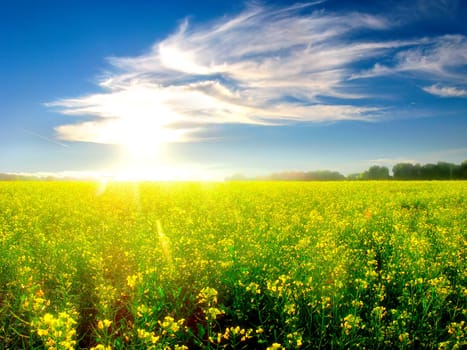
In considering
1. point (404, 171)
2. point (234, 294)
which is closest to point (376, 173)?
point (404, 171)

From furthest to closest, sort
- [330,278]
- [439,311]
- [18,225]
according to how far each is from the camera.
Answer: [18,225]
[330,278]
[439,311]

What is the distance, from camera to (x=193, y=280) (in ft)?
17.9

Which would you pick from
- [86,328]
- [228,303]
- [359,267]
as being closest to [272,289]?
[228,303]

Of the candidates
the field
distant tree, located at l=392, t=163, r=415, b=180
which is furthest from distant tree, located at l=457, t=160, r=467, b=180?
the field

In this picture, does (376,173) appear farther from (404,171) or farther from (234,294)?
(234,294)

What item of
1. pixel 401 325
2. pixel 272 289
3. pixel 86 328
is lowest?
pixel 86 328

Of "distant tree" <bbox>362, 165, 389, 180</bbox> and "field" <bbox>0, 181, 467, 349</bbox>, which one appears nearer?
"field" <bbox>0, 181, 467, 349</bbox>

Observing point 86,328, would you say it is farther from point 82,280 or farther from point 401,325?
point 401,325

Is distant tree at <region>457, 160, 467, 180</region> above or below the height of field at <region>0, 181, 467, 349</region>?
above

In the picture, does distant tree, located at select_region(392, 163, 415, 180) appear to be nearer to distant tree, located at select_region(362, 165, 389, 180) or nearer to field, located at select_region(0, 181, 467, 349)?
distant tree, located at select_region(362, 165, 389, 180)

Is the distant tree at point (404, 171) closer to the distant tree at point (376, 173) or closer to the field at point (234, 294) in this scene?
the distant tree at point (376, 173)

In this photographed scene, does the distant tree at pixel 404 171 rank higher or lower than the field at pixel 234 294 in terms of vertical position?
higher

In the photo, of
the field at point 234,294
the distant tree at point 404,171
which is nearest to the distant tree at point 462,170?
the distant tree at point 404,171

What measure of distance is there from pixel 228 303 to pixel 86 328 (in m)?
1.79
